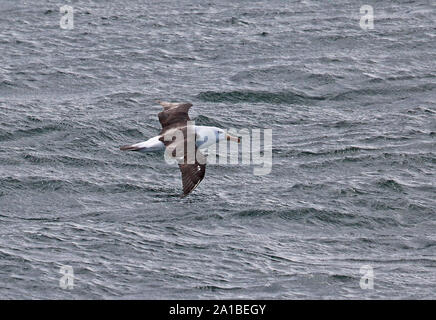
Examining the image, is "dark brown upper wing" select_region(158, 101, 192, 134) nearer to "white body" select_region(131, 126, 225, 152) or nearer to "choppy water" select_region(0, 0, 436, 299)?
"white body" select_region(131, 126, 225, 152)

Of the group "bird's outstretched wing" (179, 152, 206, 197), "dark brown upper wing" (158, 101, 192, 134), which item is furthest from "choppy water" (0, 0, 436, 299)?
"dark brown upper wing" (158, 101, 192, 134)

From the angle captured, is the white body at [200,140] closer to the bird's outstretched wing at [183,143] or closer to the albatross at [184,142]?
the albatross at [184,142]

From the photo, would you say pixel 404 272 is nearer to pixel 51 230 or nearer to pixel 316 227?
pixel 316 227

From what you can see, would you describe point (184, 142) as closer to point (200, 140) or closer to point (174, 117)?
point (200, 140)

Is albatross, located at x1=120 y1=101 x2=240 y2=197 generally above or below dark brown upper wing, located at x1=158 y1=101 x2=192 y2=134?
below

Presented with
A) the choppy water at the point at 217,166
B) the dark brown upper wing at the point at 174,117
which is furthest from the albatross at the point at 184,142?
the choppy water at the point at 217,166

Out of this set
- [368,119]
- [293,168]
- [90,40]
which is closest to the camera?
[293,168]
